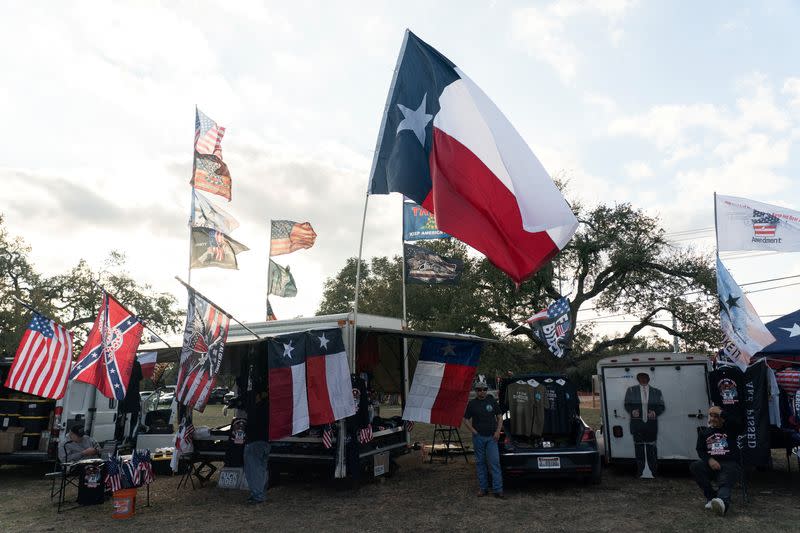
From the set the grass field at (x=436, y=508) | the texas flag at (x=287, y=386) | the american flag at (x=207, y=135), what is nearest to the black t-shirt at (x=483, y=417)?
the grass field at (x=436, y=508)

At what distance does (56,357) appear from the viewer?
9086mm

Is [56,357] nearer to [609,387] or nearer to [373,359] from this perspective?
[373,359]

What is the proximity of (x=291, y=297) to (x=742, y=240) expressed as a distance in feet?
41.1

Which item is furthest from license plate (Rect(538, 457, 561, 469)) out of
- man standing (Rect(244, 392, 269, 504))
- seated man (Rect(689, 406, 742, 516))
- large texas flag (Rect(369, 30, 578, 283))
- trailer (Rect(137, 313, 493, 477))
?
man standing (Rect(244, 392, 269, 504))

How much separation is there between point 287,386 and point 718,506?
614 centimetres

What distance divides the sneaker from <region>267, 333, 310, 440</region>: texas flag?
565cm

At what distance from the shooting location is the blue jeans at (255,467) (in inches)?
348

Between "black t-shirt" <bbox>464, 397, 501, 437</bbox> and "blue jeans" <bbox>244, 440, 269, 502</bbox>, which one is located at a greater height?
"black t-shirt" <bbox>464, 397, 501, 437</bbox>

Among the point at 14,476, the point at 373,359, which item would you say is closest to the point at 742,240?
the point at 373,359

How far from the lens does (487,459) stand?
8961mm

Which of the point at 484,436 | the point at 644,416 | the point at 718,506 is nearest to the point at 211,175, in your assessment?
the point at 484,436

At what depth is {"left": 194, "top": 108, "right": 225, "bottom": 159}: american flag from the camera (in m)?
12.9

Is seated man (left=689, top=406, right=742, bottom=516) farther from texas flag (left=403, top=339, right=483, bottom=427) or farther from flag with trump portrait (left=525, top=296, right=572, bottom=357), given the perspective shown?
flag with trump portrait (left=525, top=296, right=572, bottom=357)

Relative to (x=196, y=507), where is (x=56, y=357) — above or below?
above
